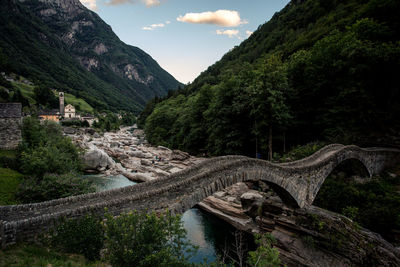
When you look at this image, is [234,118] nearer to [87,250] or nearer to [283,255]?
[283,255]

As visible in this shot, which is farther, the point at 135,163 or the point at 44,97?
the point at 44,97

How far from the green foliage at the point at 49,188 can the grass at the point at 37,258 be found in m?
10.2

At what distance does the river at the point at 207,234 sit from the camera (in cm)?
1514

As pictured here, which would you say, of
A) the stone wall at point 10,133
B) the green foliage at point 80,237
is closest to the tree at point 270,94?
the green foliage at point 80,237

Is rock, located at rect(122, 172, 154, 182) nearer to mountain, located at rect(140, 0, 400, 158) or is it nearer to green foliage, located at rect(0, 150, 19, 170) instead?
mountain, located at rect(140, 0, 400, 158)

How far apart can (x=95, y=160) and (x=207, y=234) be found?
26.3 metres

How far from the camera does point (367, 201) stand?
15.7 meters

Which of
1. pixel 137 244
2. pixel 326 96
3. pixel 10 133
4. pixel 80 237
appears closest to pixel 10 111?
pixel 10 133

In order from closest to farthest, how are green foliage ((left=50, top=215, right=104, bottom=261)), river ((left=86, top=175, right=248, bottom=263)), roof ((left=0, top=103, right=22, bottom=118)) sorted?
green foliage ((left=50, top=215, right=104, bottom=261)), river ((left=86, top=175, right=248, bottom=263)), roof ((left=0, top=103, right=22, bottom=118))

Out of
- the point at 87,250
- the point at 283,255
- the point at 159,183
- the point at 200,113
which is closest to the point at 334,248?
the point at 283,255

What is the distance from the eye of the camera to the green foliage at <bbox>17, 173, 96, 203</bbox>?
46.1ft

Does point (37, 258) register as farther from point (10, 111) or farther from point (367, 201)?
point (10, 111)

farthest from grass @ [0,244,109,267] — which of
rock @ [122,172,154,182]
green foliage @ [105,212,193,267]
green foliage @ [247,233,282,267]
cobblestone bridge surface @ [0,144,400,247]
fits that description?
rock @ [122,172,154,182]

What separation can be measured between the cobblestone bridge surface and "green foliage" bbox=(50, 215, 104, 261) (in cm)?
47
